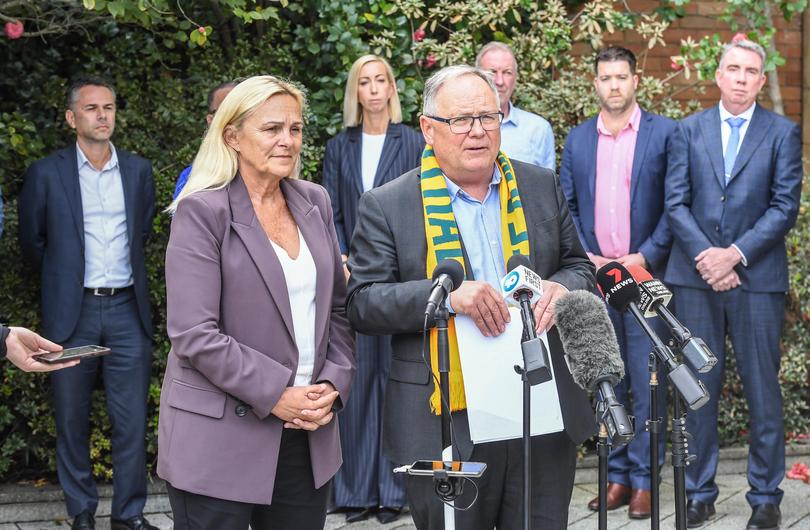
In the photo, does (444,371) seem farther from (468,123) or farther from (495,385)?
(468,123)

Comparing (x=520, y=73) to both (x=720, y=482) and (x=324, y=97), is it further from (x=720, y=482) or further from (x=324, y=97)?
(x=720, y=482)

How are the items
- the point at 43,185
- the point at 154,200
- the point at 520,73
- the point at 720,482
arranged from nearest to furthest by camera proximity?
the point at 43,185 → the point at 154,200 → the point at 720,482 → the point at 520,73

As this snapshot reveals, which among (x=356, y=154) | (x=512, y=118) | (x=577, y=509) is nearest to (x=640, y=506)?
(x=577, y=509)

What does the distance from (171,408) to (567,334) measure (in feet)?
4.33

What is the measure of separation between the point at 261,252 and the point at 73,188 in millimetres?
2938

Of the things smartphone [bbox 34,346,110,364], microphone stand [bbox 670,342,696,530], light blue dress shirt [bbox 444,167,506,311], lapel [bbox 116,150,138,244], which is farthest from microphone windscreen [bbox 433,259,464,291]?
lapel [bbox 116,150,138,244]

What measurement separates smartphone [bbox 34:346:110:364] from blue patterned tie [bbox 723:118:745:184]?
12.2 feet

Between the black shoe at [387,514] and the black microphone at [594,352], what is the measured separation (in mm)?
3292

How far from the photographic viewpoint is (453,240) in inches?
148

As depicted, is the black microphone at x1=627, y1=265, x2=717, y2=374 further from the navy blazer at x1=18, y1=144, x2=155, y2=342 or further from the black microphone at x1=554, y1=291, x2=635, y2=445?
the navy blazer at x1=18, y1=144, x2=155, y2=342

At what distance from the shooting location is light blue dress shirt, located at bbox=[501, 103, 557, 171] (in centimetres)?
659

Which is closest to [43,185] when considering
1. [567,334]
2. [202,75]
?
[202,75]

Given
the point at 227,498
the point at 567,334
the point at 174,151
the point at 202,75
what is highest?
the point at 202,75

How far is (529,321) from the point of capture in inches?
126
